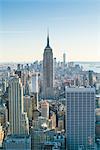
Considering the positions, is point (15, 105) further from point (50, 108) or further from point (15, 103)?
point (50, 108)

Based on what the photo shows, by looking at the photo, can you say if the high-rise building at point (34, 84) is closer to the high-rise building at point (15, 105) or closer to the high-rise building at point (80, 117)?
the high-rise building at point (15, 105)

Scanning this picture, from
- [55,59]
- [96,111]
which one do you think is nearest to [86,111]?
[96,111]

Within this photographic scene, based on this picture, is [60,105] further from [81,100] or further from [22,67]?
[22,67]

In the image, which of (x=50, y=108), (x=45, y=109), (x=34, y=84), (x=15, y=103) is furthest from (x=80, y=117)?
(x=34, y=84)

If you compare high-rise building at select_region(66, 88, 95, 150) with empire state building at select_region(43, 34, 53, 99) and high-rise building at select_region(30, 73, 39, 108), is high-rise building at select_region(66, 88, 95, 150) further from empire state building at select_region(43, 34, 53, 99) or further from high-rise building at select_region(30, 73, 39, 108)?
high-rise building at select_region(30, 73, 39, 108)


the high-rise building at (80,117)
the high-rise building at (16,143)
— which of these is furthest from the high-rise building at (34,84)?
the high-rise building at (16,143)

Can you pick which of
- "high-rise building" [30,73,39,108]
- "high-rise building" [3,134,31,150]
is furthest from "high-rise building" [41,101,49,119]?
"high-rise building" [3,134,31,150]
